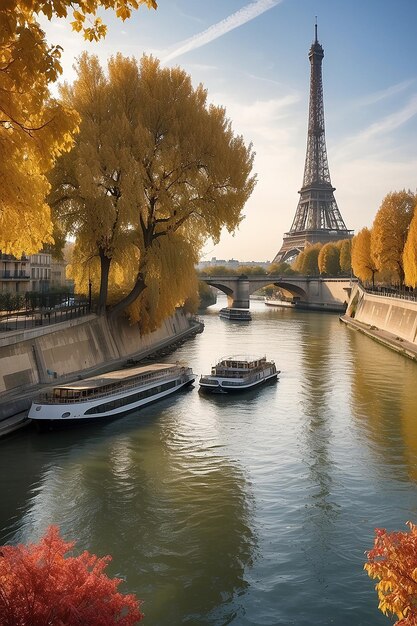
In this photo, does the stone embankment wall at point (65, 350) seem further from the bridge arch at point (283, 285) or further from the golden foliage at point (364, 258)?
the bridge arch at point (283, 285)

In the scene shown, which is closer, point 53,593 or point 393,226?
point 53,593

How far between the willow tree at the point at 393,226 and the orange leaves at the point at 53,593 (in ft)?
203

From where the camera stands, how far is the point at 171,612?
11.6 metres

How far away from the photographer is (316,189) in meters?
153

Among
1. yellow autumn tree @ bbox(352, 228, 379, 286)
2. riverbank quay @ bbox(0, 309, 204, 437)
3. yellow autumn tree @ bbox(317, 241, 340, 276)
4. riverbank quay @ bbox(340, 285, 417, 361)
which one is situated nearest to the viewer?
riverbank quay @ bbox(0, 309, 204, 437)

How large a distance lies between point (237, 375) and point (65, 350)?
9480mm

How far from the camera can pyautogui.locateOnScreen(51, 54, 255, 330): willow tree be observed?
3262 cm

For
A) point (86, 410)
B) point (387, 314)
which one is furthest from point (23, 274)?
point (387, 314)

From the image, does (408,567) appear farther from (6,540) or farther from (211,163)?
(211,163)

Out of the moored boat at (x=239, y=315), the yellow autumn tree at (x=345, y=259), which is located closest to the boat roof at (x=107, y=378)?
the moored boat at (x=239, y=315)

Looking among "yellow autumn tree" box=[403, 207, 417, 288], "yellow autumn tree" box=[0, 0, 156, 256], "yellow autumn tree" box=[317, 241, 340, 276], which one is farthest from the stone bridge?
"yellow autumn tree" box=[0, 0, 156, 256]

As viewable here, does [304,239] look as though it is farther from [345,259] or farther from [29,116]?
[29,116]

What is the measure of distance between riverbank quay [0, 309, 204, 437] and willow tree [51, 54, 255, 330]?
9.51 feet

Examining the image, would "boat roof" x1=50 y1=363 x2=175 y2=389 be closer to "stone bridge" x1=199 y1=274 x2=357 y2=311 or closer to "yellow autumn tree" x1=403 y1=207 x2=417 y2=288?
"yellow autumn tree" x1=403 y1=207 x2=417 y2=288
